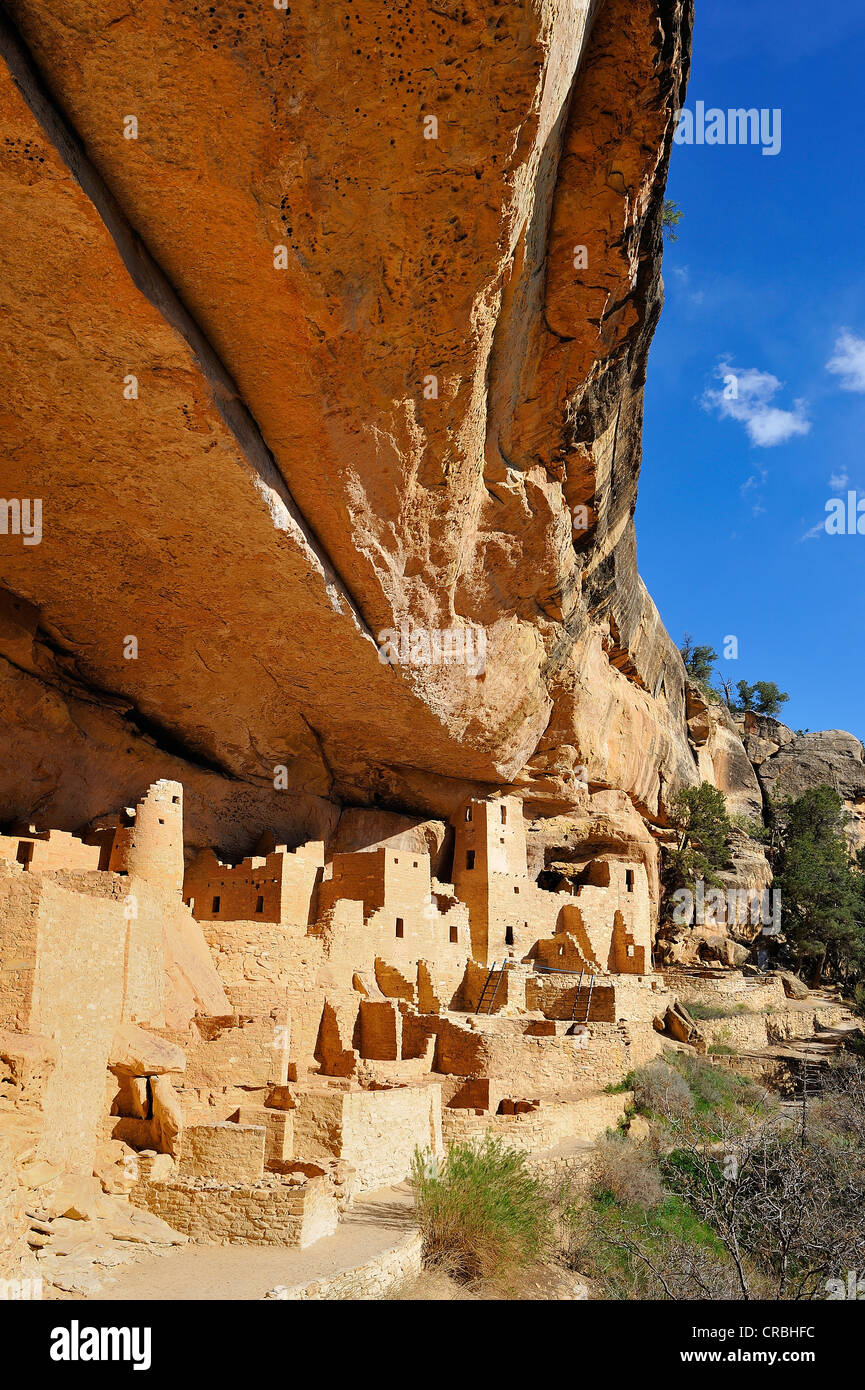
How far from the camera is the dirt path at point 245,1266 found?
9.38 meters

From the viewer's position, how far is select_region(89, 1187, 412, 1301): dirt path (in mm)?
9375

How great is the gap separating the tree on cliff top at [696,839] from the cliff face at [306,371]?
11.0m

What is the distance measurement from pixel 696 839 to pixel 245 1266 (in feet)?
75.8

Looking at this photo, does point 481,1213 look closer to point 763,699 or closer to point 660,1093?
point 660,1093

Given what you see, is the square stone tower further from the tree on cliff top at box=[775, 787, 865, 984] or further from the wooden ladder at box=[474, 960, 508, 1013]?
the tree on cliff top at box=[775, 787, 865, 984]

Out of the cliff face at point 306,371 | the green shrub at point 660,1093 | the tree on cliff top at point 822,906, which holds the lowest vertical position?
the green shrub at point 660,1093

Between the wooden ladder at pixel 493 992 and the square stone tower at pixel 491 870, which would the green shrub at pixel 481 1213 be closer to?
the wooden ladder at pixel 493 992

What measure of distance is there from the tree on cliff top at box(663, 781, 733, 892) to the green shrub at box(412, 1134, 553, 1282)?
17056 millimetres

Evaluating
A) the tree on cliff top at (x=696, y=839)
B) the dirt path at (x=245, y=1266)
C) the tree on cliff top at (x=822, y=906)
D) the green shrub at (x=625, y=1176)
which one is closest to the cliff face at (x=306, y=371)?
the green shrub at (x=625, y=1176)

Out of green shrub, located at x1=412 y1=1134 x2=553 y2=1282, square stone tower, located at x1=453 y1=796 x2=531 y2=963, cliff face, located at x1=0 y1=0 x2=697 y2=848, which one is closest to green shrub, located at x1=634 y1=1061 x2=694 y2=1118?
square stone tower, located at x1=453 y1=796 x2=531 y2=963

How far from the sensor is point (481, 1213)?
12570 mm
